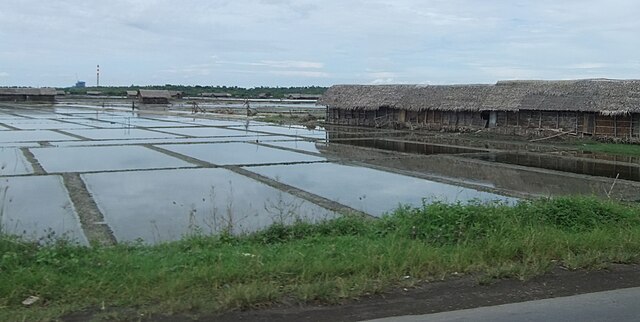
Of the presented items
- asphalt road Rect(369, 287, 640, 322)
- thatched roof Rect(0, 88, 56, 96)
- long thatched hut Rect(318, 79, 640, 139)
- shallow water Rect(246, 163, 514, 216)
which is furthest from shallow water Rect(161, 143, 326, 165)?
thatched roof Rect(0, 88, 56, 96)

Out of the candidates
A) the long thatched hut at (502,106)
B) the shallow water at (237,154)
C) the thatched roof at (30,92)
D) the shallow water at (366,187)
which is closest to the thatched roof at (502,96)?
the long thatched hut at (502,106)

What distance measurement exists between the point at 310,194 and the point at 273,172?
4097 mm

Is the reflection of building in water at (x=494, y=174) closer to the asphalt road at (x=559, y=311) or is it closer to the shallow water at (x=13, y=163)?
the asphalt road at (x=559, y=311)

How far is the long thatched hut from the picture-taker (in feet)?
93.7

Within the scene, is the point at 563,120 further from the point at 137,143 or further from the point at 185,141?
the point at 137,143

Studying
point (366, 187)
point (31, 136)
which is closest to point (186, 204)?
point (366, 187)

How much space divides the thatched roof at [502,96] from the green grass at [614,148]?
5.17 ft

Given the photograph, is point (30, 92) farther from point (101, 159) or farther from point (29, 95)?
point (101, 159)

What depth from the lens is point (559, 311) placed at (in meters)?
5.06

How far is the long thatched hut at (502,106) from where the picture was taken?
28.6m

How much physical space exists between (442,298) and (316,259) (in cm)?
144

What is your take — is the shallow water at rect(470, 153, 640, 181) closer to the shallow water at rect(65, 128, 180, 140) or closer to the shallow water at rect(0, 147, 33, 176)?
the shallow water at rect(0, 147, 33, 176)

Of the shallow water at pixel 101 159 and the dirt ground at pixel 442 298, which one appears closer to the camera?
the dirt ground at pixel 442 298

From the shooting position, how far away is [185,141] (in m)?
27.7
